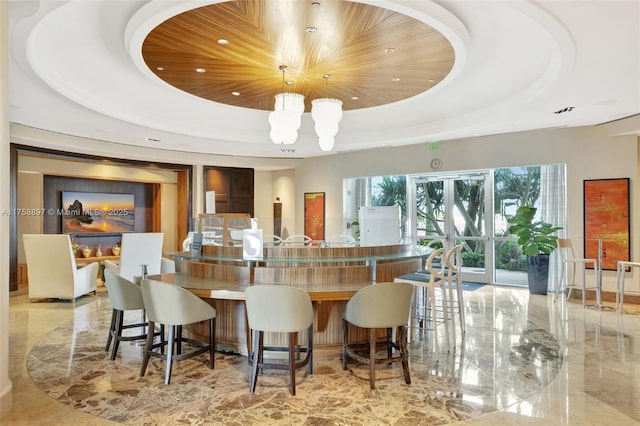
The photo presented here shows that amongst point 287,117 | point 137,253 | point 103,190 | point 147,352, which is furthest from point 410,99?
point 103,190

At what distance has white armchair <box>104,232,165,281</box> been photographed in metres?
6.71

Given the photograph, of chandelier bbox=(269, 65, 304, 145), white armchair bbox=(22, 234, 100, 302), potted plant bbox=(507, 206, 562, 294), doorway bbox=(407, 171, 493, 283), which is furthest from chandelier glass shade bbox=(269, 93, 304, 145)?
potted plant bbox=(507, 206, 562, 294)

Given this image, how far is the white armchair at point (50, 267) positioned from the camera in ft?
20.7

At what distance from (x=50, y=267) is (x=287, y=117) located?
458cm

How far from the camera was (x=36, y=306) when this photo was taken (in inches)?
248

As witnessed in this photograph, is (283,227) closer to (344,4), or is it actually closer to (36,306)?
(344,4)

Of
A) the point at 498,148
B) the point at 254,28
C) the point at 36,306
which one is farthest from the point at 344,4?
Answer: the point at 36,306

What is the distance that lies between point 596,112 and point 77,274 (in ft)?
26.8

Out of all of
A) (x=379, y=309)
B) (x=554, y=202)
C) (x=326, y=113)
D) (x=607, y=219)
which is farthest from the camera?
(x=554, y=202)

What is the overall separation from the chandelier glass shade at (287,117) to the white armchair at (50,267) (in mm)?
3915

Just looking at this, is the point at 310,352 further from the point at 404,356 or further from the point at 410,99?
the point at 410,99

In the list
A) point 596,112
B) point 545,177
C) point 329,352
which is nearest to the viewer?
point 329,352

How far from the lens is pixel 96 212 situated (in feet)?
30.0

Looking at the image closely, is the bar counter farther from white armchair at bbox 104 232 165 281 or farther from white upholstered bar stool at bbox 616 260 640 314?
white upholstered bar stool at bbox 616 260 640 314
